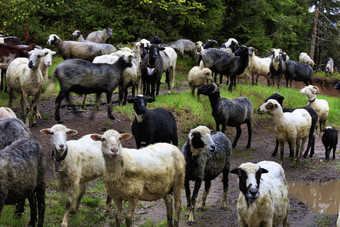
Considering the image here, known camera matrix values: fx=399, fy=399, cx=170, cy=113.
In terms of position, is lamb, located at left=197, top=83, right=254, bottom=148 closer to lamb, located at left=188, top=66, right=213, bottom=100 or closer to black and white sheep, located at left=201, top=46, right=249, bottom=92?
lamb, located at left=188, top=66, right=213, bottom=100

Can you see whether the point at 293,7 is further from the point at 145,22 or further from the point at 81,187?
the point at 81,187

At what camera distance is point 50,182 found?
811 centimetres

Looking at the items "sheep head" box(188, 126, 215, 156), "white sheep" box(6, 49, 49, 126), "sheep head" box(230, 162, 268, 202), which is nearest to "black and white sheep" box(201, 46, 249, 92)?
Result: "white sheep" box(6, 49, 49, 126)

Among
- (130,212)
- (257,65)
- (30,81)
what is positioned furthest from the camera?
(257,65)

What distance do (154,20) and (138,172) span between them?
18409mm

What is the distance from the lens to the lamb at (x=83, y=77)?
9266mm

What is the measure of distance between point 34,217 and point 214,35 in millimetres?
21845

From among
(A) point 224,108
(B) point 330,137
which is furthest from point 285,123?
(B) point 330,137

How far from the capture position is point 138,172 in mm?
5996

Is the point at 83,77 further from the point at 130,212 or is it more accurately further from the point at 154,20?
the point at 154,20

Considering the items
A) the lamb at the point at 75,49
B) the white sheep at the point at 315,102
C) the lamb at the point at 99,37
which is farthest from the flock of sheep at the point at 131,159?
the lamb at the point at 99,37

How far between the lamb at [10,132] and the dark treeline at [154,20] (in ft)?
38.9

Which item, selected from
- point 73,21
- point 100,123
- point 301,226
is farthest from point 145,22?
point 301,226

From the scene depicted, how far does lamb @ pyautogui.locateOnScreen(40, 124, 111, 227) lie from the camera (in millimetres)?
6496
